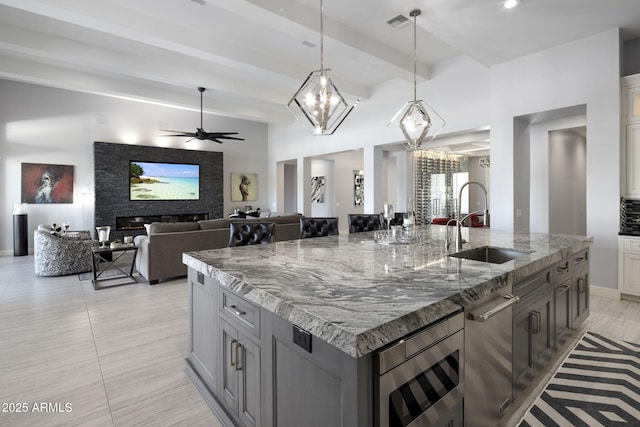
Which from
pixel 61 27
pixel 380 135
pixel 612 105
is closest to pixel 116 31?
pixel 61 27

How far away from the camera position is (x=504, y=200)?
16.0 ft

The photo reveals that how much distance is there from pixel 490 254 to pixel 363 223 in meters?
1.93

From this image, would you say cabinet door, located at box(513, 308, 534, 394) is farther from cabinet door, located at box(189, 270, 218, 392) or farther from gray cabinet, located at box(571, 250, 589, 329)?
cabinet door, located at box(189, 270, 218, 392)

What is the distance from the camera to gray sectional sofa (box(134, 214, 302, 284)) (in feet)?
15.3

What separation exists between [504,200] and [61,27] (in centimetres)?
699

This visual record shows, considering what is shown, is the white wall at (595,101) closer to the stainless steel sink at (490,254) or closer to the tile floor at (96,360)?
the stainless steel sink at (490,254)

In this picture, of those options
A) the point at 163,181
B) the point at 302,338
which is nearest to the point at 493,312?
the point at 302,338

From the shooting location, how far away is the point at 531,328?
6.23 feet

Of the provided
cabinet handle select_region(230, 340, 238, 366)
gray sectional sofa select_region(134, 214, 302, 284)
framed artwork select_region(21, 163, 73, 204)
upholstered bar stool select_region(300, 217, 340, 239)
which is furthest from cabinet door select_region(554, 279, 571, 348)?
framed artwork select_region(21, 163, 73, 204)

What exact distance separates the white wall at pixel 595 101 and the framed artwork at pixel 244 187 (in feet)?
26.4

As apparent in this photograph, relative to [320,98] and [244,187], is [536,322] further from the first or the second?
[244,187]

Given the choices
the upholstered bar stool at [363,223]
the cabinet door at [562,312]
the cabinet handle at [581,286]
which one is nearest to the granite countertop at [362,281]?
the cabinet door at [562,312]

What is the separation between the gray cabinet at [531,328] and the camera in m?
1.76

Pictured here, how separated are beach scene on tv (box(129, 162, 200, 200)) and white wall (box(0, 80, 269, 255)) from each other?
684 mm
